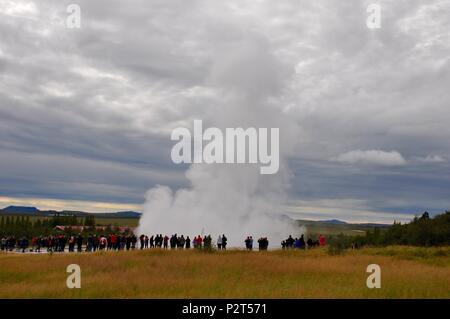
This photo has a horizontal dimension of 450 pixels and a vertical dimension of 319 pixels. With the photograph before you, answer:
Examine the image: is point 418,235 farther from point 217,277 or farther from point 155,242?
point 217,277

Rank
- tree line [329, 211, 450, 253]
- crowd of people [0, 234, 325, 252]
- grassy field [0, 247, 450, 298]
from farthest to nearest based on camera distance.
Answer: tree line [329, 211, 450, 253] → crowd of people [0, 234, 325, 252] → grassy field [0, 247, 450, 298]

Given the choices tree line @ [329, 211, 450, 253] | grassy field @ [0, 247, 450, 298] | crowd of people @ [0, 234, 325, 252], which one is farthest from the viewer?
tree line @ [329, 211, 450, 253]

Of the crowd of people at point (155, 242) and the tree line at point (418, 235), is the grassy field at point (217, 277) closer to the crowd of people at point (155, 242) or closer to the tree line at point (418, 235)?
the crowd of people at point (155, 242)

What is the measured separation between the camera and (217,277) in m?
20.5

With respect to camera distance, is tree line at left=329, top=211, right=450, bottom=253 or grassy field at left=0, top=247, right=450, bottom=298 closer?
grassy field at left=0, top=247, right=450, bottom=298

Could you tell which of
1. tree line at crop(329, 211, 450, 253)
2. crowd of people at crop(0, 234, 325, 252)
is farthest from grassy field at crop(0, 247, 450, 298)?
tree line at crop(329, 211, 450, 253)

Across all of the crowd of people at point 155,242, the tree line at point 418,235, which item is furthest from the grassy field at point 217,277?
the tree line at point 418,235

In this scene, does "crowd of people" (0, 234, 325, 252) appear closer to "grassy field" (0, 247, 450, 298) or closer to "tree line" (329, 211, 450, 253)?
"tree line" (329, 211, 450, 253)

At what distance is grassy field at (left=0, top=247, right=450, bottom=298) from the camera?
16656mm

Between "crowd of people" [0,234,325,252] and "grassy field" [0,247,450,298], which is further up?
"crowd of people" [0,234,325,252]

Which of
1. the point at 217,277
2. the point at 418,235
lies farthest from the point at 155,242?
the point at 418,235

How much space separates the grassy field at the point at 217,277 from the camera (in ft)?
54.6
